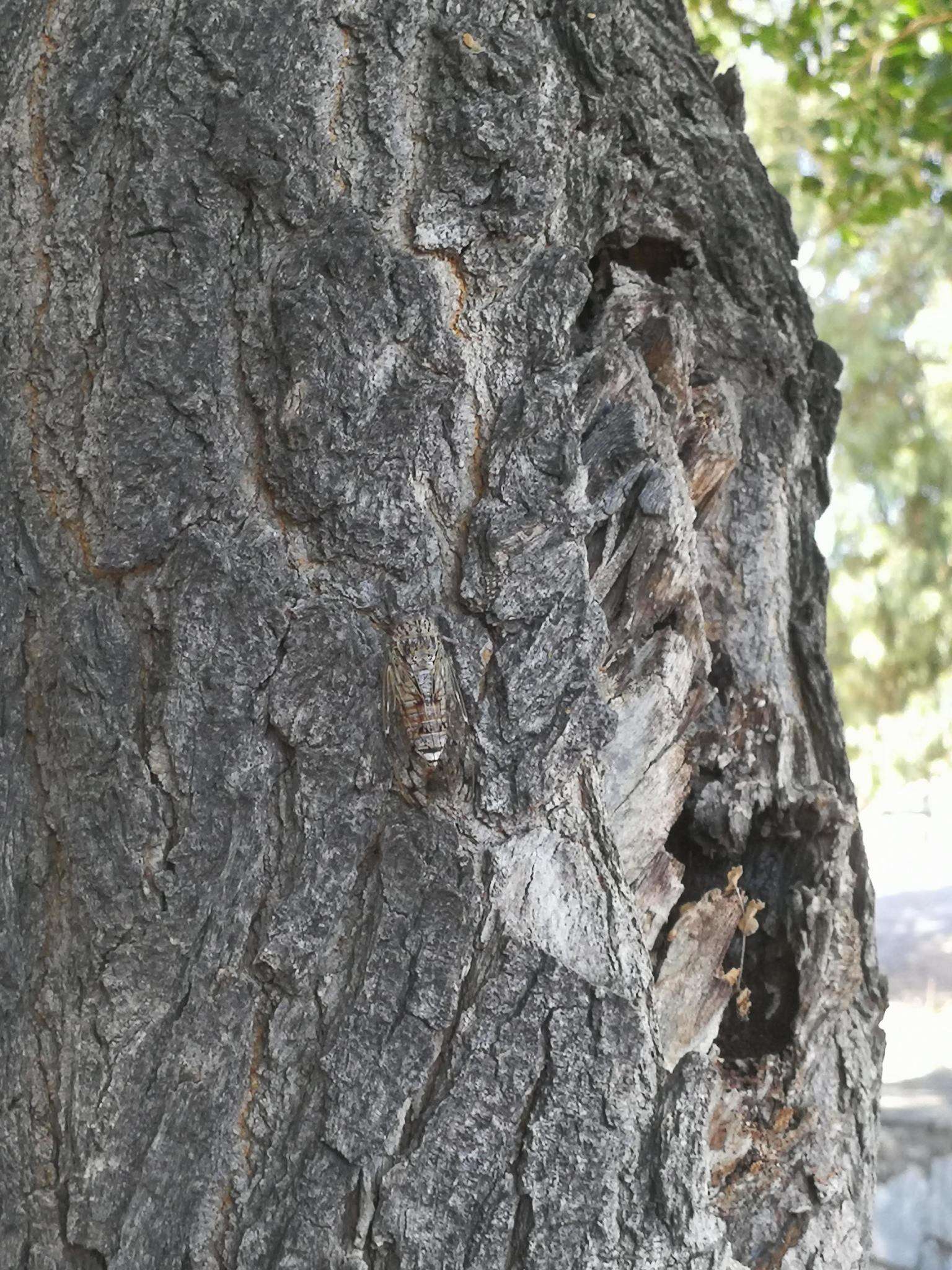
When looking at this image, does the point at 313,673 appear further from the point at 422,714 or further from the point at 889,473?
the point at 889,473

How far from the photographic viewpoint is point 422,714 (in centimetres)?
117

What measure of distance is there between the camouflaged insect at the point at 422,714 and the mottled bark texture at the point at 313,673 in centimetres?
1

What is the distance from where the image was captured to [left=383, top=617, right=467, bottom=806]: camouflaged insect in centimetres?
117

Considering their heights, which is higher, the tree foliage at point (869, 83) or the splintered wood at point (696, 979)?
the tree foliage at point (869, 83)

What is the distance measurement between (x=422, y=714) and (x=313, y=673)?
11 cm

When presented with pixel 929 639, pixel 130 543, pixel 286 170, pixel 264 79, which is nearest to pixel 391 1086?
pixel 130 543

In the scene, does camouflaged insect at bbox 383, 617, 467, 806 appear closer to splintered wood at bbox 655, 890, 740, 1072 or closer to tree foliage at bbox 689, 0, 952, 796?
splintered wood at bbox 655, 890, 740, 1072

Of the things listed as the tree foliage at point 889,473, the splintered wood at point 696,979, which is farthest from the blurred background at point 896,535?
the splintered wood at point 696,979

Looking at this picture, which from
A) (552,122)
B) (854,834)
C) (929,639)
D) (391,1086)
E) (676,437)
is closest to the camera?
(391,1086)

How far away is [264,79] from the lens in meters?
1.26

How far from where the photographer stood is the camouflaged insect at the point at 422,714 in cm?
117

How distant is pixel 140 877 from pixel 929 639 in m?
8.92

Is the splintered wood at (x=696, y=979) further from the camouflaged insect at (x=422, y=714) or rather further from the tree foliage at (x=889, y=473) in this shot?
the tree foliage at (x=889, y=473)

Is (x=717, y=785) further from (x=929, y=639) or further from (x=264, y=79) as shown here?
(x=929, y=639)
